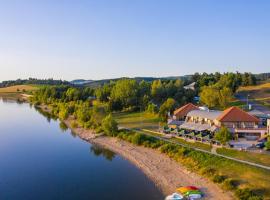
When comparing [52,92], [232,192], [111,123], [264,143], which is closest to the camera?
[232,192]

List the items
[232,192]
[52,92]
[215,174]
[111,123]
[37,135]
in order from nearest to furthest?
[232,192], [215,174], [111,123], [37,135], [52,92]

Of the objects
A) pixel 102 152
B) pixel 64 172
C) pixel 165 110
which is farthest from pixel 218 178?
pixel 165 110

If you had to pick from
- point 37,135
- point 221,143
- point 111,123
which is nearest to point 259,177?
point 221,143

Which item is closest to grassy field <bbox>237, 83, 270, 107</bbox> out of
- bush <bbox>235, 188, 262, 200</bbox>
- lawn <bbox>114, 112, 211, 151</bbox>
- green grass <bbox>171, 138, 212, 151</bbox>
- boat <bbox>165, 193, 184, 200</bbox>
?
lawn <bbox>114, 112, 211, 151</bbox>

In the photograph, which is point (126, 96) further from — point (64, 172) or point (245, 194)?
point (245, 194)

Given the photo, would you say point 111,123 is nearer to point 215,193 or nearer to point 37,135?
point 37,135

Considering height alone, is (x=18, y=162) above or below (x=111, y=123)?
below
